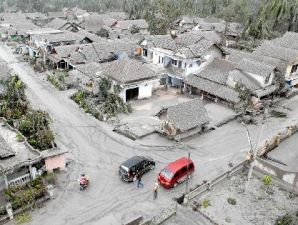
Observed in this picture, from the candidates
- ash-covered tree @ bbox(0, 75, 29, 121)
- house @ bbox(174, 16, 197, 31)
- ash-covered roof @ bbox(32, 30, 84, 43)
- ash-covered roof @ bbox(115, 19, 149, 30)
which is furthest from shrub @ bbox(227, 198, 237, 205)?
house @ bbox(174, 16, 197, 31)

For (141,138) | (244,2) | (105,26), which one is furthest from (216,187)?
(244,2)

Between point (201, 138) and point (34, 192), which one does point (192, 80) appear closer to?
point (201, 138)

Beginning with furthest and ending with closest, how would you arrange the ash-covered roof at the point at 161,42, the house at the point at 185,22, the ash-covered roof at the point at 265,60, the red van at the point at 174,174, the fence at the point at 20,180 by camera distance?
the house at the point at 185,22 < the ash-covered roof at the point at 161,42 < the ash-covered roof at the point at 265,60 < the red van at the point at 174,174 < the fence at the point at 20,180

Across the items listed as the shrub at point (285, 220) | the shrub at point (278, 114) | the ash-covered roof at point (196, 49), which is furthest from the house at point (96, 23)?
the shrub at point (285, 220)

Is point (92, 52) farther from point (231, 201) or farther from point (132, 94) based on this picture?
point (231, 201)

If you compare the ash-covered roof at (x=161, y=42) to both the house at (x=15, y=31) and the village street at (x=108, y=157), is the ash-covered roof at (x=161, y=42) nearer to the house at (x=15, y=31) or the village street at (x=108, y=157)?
the village street at (x=108, y=157)

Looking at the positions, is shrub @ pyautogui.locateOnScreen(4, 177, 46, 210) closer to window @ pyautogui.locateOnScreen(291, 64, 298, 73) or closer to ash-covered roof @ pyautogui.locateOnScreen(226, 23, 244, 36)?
window @ pyautogui.locateOnScreen(291, 64, 298, 73)

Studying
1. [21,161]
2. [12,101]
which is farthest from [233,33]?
[21,161]
